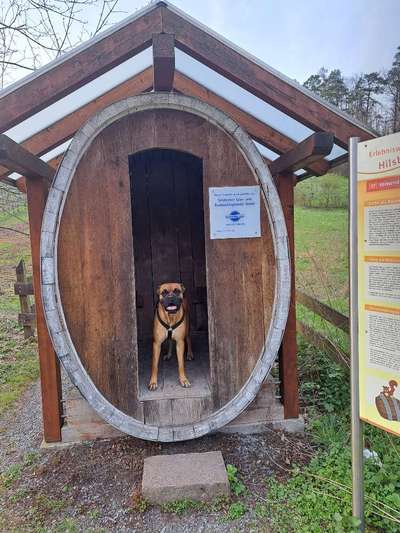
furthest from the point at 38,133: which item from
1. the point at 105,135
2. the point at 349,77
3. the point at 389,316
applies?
the point at 349,77

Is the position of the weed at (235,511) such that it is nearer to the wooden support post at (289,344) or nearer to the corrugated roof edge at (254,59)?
the wooden support post at (289,344)

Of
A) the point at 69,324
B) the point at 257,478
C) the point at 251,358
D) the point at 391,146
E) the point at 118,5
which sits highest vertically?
the point at 118,5

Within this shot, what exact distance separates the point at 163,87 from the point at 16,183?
2.91 metres

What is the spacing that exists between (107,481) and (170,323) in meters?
1.42

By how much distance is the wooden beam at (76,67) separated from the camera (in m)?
2.64

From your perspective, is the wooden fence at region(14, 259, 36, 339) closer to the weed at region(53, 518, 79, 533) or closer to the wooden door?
the wooden door

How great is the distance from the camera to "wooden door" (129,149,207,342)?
5215mm

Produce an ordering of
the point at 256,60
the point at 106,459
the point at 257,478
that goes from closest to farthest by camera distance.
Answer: the point at 256,60 → the point at 257,478 → the point at 106,459

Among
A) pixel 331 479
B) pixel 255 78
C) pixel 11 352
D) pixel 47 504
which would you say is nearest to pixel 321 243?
pixel 11 352

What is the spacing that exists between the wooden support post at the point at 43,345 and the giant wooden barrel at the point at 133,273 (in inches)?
19.6

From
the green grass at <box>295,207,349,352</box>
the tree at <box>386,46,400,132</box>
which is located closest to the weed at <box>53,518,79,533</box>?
the green grass at <box>295,207,349,352</box>

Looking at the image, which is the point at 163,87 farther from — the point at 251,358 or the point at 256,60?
the point at 251,358

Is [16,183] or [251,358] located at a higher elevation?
[16,183]

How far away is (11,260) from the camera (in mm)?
12492
